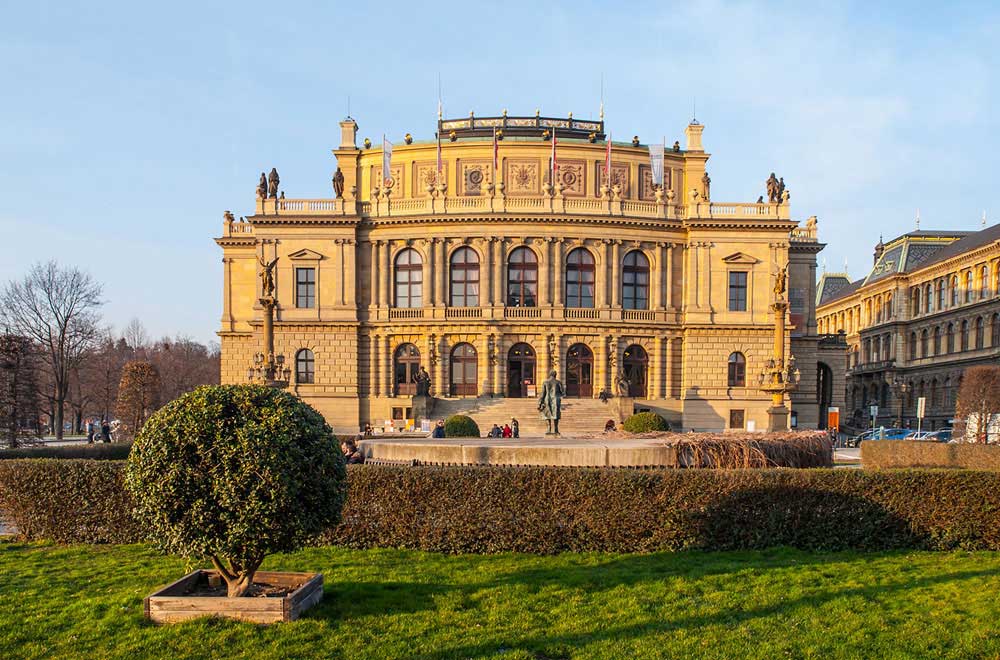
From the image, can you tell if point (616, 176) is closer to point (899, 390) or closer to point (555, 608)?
point (899, 390)

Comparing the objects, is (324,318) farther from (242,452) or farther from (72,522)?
(242,452)

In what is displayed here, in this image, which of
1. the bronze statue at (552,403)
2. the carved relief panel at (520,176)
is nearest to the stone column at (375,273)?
the carved relief panel at (520,176)

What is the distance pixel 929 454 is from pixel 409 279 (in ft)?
113

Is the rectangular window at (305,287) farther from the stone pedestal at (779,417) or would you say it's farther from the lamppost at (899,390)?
the lamppost at (899,390)

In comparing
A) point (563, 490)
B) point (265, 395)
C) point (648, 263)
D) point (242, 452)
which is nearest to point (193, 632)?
point (242, 452)

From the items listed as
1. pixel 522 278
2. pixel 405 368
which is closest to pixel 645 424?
pixel 522 278

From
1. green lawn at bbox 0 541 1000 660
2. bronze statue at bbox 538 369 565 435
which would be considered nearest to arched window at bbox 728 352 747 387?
bronze statue at bbox 538 369 565 435

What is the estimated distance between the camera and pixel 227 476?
8492 mm

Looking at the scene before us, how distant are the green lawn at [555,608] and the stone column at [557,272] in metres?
38.4

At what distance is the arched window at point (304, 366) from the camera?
5134 centimetres

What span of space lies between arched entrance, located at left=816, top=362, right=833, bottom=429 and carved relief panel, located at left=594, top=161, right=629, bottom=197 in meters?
21.3

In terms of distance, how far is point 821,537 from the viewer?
12695mm

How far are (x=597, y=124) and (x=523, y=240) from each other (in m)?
14.8

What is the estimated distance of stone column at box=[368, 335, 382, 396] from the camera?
51469 mm
